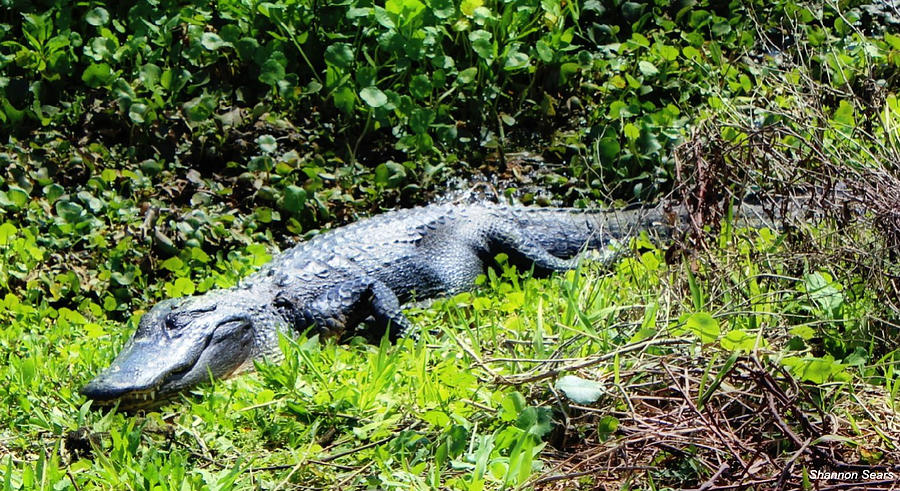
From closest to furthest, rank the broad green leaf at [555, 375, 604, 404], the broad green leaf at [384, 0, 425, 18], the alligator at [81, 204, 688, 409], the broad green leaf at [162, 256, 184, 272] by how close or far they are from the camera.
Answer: the broad green leaf at [555, 375, 604, 404] < the alligator at [81, 204, 688, 409] < the broad green leaf at [162, 256, 184, 272] < the broad green leaf at [384, 0, 425, 18]

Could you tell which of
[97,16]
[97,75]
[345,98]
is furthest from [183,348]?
[97,16]

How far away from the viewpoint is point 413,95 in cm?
633

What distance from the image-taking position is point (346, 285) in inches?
205

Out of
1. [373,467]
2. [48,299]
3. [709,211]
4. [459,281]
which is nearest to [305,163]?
[459,281]

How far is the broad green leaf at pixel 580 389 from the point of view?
284 cm

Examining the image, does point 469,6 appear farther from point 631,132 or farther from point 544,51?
point 631,132

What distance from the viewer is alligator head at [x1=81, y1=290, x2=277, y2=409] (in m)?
3.79

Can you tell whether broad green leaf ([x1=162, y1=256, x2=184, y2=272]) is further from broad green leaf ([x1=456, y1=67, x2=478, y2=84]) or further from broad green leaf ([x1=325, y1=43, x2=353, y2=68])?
broad green leaf ([x1=456, y1=67, x2=478, y2=84])

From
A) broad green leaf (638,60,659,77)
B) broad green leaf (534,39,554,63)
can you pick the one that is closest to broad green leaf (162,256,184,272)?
broad green leaf (534,39,554,63)

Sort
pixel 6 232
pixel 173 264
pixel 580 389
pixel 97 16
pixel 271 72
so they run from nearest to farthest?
pixel 580 389 < pixel 6 232 < pixel 173 264 < pixel 271 72 < pixel 97 16

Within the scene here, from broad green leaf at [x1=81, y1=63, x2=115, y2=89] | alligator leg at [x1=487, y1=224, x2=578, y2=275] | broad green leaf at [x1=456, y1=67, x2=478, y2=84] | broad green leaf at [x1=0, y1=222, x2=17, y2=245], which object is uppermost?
broad green leaf at [x1=81, y1=63, x2=115, y2=89]

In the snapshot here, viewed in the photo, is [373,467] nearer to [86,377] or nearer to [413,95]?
[86,377]

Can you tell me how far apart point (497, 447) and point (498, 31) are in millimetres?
4233

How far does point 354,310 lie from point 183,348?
1.21 metres
